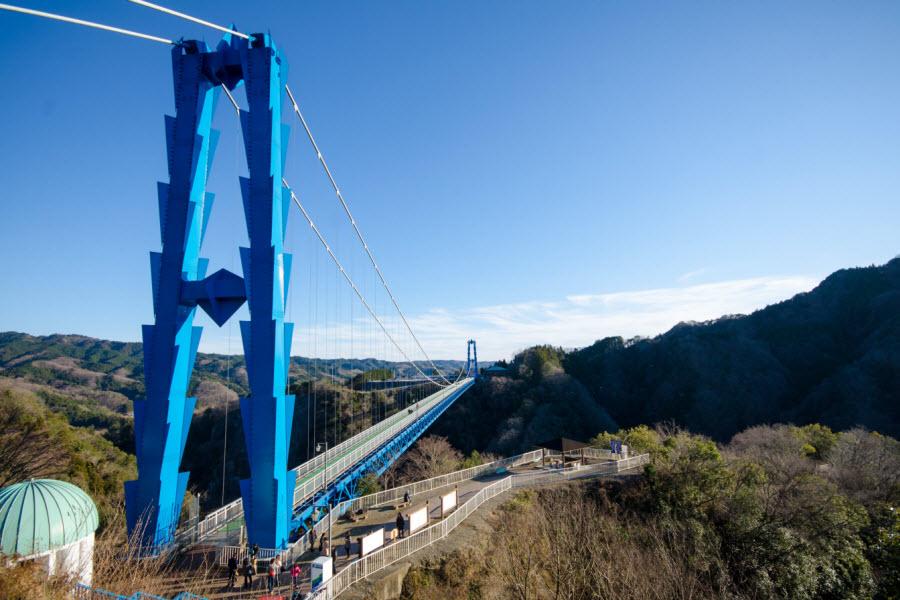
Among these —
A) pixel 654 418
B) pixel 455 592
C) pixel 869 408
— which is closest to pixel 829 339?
pixel 869 408

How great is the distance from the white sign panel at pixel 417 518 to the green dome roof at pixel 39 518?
729 cm

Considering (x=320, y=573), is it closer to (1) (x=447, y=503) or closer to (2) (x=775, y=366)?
(1) (x=447, y=503)

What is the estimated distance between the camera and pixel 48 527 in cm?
768

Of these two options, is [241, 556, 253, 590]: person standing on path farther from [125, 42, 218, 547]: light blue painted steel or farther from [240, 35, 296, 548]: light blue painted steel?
[125, 42, 218, 547]: light blue painted steel

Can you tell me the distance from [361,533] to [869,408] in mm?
Result: 53727

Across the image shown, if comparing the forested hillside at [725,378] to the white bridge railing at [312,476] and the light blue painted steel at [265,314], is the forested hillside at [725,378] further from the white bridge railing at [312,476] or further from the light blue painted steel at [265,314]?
the light blue painted steel at [265,314]

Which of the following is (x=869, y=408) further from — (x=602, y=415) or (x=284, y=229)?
(x=284, y=229)

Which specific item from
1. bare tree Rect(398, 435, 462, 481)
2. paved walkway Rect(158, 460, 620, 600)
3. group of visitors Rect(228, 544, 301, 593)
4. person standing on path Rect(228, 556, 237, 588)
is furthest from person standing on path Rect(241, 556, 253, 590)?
bare tree Rect(398, 435, 462, 481)

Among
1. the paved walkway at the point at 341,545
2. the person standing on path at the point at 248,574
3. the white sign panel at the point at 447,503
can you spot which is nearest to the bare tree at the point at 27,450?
the paved walkway at the point at 341,545

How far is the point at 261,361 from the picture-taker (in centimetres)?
1118

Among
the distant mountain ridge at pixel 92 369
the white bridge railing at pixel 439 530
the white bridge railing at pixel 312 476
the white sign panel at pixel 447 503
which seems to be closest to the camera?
the white bridge railing at pixel 439 530

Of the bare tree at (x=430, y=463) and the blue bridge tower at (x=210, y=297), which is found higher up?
the blue bridge tower at (x=210, y=297)

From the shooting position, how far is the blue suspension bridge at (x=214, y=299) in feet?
35.9

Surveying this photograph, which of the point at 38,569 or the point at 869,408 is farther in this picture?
the point at 869,408
